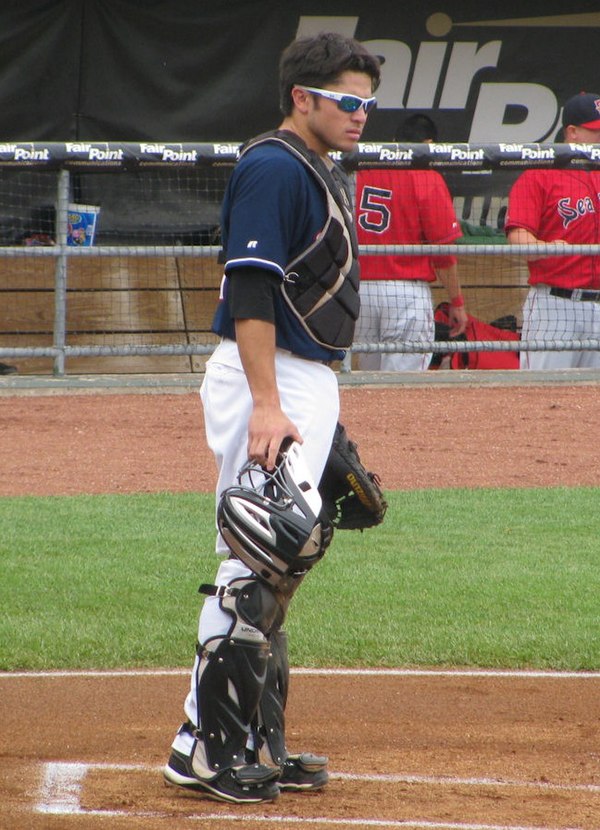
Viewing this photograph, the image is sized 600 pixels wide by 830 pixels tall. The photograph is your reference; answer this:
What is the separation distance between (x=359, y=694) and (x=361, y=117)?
201 centimetres

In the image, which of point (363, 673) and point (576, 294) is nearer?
point (363, 673)

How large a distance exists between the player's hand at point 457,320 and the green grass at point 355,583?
2.72 meters

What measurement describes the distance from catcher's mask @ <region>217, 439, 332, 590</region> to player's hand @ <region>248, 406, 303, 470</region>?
0.05 metres

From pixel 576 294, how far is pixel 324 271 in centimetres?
725

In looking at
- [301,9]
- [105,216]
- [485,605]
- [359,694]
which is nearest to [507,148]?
[301,9]

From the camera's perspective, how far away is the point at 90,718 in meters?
4.09

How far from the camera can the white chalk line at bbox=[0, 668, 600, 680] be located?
4.63 metres

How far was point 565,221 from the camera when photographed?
10.1 meters

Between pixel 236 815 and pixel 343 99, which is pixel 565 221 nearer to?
pixel 343 99

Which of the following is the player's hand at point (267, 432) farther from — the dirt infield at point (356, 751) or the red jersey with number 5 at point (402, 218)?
the red jersey with number 5 at point (402, 218)

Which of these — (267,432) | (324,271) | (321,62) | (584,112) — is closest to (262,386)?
(267,432)

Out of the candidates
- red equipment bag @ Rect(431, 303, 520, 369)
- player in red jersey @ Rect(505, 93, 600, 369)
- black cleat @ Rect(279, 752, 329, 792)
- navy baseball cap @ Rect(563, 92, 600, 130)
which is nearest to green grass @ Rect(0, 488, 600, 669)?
black cleat @ Rect(279, 752, 329, 792)

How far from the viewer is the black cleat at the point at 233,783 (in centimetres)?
327

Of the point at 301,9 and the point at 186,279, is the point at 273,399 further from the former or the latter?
the point at 301,9
